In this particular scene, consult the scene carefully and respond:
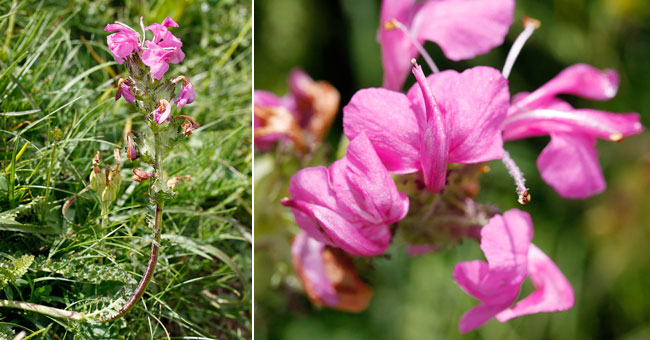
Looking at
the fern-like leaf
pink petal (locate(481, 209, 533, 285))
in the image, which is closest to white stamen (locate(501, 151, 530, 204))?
pink petal (locate(481, 209, 533, 285))

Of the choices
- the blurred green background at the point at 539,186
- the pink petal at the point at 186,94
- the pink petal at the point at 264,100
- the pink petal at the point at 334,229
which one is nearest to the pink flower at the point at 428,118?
the pink petal at the point at 334,229

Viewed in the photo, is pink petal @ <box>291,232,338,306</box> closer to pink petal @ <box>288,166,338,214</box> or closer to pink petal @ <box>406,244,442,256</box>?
pink petal @ <box>406,244,442,256</box>

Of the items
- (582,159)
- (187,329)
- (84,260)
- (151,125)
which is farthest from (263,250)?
(582,159)

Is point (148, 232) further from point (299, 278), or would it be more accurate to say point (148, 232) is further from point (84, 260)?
point (299, 278)

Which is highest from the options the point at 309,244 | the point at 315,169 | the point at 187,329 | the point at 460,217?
the point at 315,169

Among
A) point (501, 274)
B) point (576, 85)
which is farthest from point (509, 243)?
point (576, 85)

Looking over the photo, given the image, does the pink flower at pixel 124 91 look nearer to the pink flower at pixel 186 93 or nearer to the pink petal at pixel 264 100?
the pink flower at pixel 186 93
